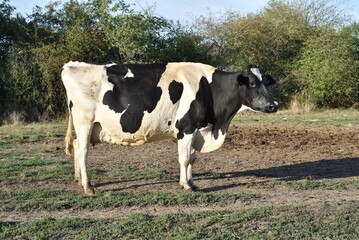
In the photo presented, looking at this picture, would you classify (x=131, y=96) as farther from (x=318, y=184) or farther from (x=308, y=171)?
(x=308, y=171)

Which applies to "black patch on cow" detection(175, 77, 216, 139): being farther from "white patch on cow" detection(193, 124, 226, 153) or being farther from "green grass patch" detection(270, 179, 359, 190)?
"green grass patch" detection(270, 179, 359, 190)

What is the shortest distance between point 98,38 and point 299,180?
46.9 feet

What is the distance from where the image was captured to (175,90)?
804cm

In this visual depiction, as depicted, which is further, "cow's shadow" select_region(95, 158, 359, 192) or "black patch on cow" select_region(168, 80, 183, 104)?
"cow's shadow" select_region(95, 158, 359, 192)

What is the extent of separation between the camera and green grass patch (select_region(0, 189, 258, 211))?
21.7 ft

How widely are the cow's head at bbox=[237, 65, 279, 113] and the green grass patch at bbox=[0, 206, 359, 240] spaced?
2.28 m

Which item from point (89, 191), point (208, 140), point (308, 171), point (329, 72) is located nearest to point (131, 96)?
point (208, 140)

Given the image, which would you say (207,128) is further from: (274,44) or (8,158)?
(274,44)

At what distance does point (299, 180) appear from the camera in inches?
339

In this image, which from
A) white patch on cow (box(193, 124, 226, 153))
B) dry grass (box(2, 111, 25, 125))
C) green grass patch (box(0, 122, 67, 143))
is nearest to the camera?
white patch on cow (box(193, 124, 226, 153))

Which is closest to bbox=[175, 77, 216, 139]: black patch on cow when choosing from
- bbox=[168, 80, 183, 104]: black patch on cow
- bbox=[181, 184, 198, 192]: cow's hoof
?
bbox=[168, 80, 183, 104]: black patch on cow

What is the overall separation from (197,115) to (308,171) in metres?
2.97

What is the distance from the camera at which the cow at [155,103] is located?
7.85m

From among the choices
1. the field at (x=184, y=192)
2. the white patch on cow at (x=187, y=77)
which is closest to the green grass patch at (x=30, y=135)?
the field at (x=184, y=192)
